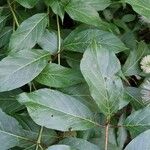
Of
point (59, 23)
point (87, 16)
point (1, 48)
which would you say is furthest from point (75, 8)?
point (1, 48)

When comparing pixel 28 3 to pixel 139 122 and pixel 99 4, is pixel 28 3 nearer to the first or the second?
pixel 99 4

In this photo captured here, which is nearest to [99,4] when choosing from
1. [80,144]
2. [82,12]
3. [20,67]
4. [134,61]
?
[82,12]

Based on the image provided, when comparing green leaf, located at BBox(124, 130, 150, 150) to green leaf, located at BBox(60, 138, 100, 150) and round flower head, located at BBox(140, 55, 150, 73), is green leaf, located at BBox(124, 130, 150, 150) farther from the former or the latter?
round flower head, located at BBox(140, 55, 150, 73)

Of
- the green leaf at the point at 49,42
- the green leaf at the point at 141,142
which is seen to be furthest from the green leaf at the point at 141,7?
the green leaf at the point at 141,142

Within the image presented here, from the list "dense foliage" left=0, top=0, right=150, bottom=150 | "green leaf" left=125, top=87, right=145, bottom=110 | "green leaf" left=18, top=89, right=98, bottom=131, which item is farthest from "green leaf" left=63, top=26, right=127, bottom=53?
"green leaf" left=18, top=89, right=98, bottom=131

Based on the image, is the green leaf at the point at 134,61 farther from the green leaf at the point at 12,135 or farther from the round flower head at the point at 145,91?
the green leaf at the point at 12,135

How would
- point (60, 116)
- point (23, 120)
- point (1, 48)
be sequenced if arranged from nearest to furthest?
point (60, 116), point (23, 120), point (1, 48)

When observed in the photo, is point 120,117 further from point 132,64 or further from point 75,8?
point 75,8
